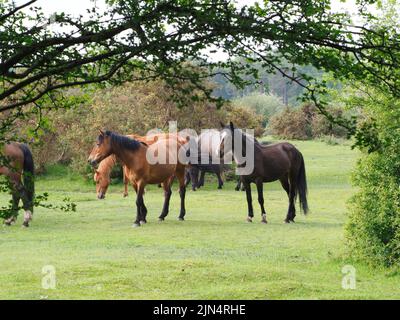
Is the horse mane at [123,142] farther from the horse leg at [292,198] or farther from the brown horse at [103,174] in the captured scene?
the brown horse at [103,174]

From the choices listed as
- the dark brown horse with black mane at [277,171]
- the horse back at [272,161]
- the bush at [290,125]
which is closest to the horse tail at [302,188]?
the dark brown horse with black mane at [277,171]

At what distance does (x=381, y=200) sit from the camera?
12.1 m

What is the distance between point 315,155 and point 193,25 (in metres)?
44.7

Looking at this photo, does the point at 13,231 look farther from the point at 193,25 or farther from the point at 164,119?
the point at 164,119

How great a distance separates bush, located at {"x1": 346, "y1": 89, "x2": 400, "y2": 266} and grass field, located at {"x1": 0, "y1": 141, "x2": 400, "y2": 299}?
0.32 meters

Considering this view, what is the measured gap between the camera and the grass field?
10.1 meters

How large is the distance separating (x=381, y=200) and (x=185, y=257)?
3.34 metres

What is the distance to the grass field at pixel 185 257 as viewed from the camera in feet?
33.1

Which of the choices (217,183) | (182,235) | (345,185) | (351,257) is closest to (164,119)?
(217,183)

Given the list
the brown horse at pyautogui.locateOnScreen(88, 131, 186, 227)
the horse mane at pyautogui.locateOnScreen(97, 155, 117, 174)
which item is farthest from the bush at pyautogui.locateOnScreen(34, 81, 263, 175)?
the brown horse at pyautogui.locateOnScreen(88, 131, 186, 227)

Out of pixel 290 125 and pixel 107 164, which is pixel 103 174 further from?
pixel 290 125

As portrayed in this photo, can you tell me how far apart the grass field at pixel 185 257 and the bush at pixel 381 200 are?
0.32 metres

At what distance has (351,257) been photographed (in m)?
12.5

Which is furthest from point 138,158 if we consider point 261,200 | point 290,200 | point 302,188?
point 302,188
